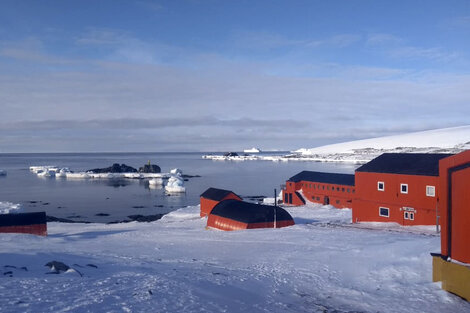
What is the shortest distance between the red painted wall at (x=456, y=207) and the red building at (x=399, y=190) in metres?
15.9

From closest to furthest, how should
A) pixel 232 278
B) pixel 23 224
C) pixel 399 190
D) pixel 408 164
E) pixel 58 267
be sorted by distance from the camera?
1. pixel 58 267
2. pixel 232 278
3. pixel 23 224
4. pixel 399 190
5. pixel 408 164

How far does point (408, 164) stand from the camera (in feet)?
93.5

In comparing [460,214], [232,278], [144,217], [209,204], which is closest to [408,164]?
[209,204]

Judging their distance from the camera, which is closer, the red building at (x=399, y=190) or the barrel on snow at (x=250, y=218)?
the red building at (x=399, y=190)

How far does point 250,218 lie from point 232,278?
14.6 meters

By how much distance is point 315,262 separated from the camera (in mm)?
15125

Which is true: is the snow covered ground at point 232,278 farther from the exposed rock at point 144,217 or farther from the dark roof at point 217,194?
the exposed rock at point 144,217

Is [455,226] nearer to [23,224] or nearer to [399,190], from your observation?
[399,190]

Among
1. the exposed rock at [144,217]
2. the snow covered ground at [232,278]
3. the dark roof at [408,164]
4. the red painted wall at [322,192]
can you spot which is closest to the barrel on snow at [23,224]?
the snow covered ground at [232,278]

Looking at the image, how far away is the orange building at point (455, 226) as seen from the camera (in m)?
10.6

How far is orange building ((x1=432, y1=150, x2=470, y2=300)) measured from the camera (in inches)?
419

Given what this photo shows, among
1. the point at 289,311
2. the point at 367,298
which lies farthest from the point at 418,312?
the point at 289,311

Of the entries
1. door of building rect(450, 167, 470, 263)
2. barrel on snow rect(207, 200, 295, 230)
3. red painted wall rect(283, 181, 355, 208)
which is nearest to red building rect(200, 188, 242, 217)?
barrel on snow rect(207, 200, 295, 230)

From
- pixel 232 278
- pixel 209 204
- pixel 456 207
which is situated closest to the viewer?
pixel 456 207
